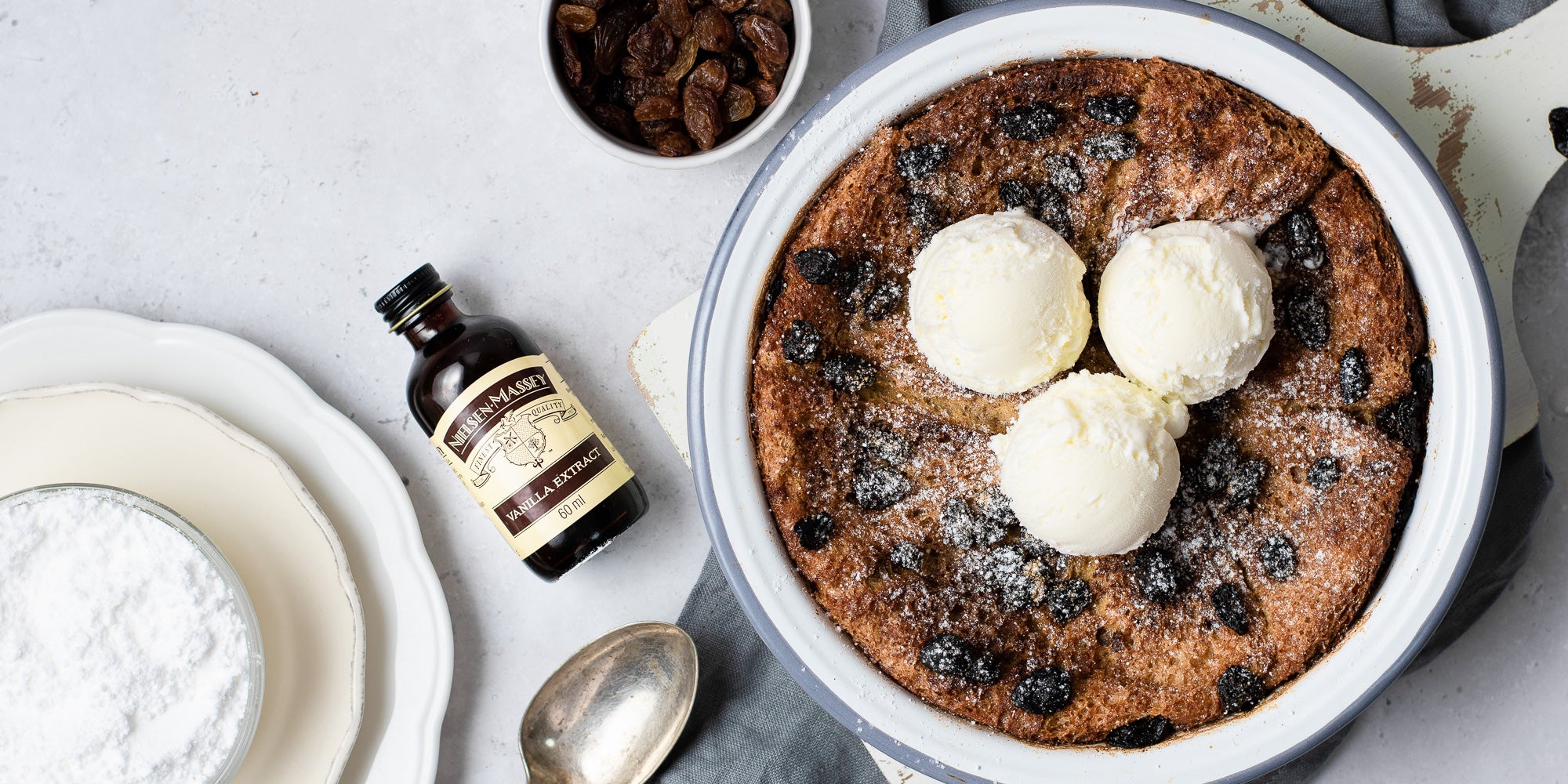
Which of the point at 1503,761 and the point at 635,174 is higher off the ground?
the point at 635,174

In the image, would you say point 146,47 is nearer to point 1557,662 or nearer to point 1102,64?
point 1102,64

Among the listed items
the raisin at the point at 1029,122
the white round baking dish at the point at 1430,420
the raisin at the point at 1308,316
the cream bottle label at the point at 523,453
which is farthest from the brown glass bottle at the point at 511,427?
the raisin at the point at 1308,316

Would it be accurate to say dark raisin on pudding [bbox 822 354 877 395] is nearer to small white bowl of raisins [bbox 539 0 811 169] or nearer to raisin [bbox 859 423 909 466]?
raisin [bbox 859 423 909 466]

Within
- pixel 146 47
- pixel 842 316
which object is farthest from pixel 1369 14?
pixel 146 47

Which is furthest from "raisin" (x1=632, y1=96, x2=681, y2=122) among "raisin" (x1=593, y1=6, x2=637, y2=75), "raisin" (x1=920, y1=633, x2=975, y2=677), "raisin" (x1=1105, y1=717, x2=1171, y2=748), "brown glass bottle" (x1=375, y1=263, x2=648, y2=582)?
"raisin" (x1=1105, y1=717, x2=1171, y2=748)

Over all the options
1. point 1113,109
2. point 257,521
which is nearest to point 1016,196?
point 1113,109

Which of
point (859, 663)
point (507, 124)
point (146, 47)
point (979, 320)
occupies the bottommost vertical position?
point (859, 663)

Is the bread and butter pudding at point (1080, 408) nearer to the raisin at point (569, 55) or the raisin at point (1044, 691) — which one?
the raisin at point (1044, 691)
